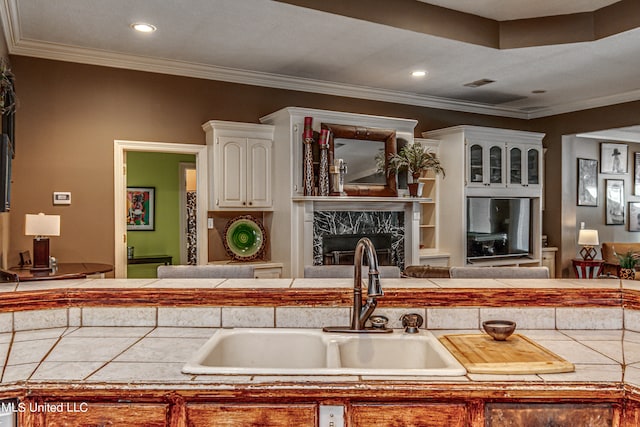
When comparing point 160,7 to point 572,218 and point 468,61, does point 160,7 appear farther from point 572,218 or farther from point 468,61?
point 572,218

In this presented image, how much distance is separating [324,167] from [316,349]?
3.14 m

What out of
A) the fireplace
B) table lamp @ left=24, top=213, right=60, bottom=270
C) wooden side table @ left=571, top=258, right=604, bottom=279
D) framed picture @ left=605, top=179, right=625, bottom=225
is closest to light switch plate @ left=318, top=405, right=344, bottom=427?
table lamp @ left=24, top=213, right=60, bottom=270

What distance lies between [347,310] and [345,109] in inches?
156

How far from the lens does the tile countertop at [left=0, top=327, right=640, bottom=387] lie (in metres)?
1.27

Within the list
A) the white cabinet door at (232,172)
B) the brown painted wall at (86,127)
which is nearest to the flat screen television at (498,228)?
the white cabinet door at (232,172)

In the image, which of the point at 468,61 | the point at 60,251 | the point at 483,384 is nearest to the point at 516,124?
the point at 468,61

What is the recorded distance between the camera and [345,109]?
5418mm

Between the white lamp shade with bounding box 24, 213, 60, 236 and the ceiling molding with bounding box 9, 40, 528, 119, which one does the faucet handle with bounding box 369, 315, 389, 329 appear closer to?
the white lamp shade with bounding box 24, 213, 60, 236

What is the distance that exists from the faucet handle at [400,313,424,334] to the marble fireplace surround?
9.42 ft

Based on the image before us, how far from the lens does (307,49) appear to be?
4.11m

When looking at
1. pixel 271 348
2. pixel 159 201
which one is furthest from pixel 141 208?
pixel 271 348

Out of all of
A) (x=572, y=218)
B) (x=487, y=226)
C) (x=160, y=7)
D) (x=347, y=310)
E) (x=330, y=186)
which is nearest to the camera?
(x=347, y=310)

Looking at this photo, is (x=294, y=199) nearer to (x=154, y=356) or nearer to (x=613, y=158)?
(x=154, y=356)

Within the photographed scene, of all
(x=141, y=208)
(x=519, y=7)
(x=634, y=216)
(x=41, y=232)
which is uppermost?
(x=519, y=7)
